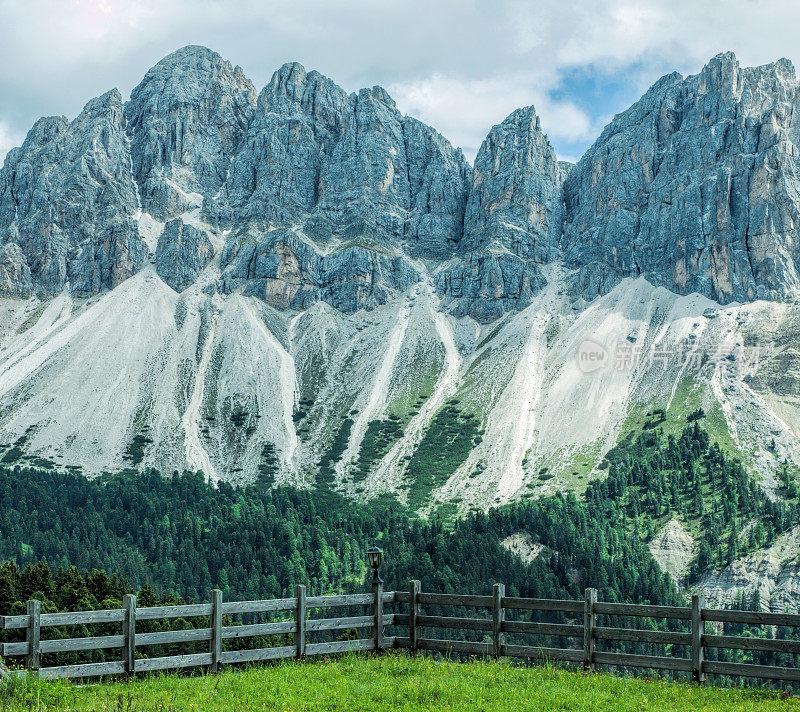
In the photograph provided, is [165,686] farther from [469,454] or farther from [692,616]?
[469,454]

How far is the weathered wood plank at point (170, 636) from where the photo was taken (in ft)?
65.6

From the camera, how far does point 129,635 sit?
65.6ft

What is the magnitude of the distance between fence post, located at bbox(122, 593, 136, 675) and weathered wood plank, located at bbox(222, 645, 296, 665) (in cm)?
242

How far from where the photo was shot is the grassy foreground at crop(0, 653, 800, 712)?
17.0m

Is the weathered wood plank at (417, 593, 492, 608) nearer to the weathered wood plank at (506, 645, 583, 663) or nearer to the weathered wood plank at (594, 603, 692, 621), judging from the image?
the weathered wood plank at (506, 645, 583, 663)

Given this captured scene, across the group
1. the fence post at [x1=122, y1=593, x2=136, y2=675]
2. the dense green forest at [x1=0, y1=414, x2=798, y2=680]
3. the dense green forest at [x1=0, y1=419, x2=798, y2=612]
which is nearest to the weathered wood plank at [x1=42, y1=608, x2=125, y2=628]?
the fence post at [x1=122, y1=593, x2=136, y2=675]

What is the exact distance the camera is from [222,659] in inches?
851

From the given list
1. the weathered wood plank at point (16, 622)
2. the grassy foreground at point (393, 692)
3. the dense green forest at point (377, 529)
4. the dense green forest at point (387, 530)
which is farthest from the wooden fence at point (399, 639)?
the dense green forest at point (377, 529)

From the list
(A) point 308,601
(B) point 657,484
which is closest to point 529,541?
(B) point 657,484

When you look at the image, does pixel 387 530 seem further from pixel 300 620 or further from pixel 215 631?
pixel 215 631

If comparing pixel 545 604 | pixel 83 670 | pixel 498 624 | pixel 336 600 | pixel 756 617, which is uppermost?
pixel 756 617

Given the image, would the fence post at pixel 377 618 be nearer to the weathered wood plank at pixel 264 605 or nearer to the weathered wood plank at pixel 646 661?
the weathered wood plank at pixel 264 605

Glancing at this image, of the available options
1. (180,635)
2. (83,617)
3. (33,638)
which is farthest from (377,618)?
(33,638)

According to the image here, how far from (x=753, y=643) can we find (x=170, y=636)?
48.6 ft
